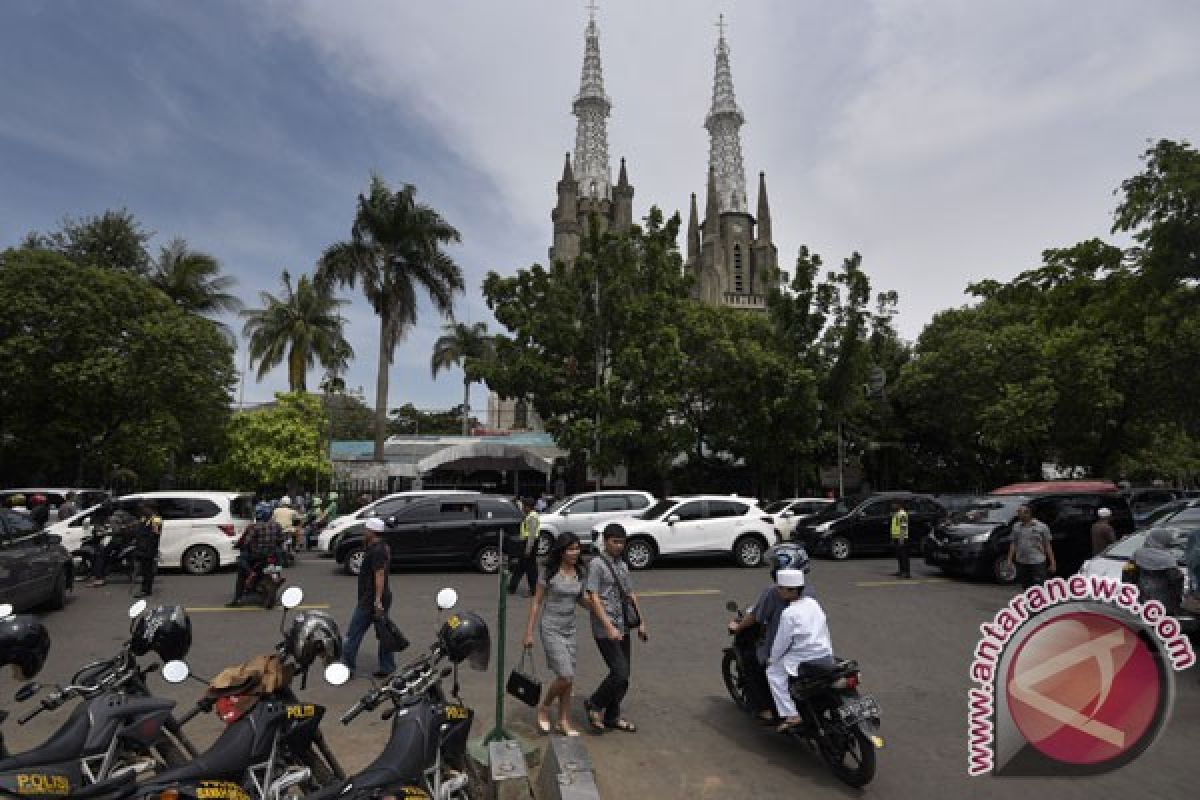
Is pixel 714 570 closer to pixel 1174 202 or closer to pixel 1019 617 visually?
pixel 1174 202

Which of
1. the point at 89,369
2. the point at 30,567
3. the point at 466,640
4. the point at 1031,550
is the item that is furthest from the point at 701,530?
the point at 89,369

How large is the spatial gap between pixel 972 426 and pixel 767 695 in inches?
1141

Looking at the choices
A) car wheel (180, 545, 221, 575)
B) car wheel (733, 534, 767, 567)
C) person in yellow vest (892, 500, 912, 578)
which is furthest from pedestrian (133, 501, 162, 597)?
person in yellow vest (892, 500, 912, 578)

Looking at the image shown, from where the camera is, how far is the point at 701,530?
49.6ft

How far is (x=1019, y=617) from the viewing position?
2938mm

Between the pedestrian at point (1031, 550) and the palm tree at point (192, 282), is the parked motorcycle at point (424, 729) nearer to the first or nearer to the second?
the pedestrian at point (1031, 550)

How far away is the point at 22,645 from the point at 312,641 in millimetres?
1541

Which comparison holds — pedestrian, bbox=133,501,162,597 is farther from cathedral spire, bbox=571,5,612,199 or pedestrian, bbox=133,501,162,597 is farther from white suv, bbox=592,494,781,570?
cathedral spire, bbox=571,5,612,199

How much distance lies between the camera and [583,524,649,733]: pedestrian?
5.40m

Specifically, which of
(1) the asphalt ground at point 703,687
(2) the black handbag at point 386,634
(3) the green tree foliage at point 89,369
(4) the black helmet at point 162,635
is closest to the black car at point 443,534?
(1) the asphalt ground at point 703,687

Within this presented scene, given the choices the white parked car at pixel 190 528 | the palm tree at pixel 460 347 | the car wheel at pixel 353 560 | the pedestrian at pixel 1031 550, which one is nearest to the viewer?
the pedestrian at pixel 1031 550

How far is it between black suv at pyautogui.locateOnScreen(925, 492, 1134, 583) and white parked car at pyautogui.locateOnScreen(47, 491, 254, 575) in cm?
1334

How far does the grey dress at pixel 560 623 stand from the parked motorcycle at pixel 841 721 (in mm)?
1622

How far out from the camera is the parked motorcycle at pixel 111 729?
3.35 metres
